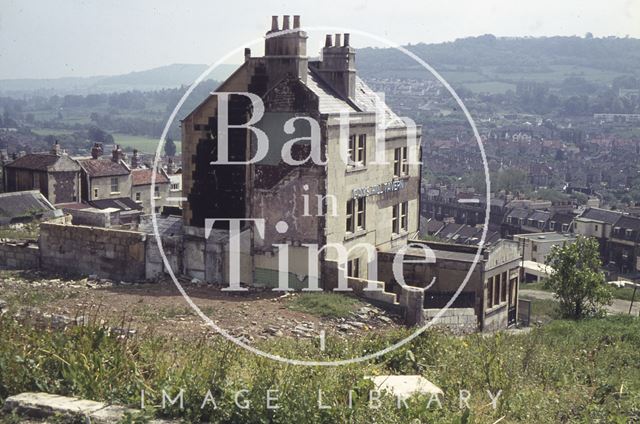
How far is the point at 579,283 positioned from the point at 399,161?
8.21 m

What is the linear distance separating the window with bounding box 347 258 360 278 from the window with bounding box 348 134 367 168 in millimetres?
3344

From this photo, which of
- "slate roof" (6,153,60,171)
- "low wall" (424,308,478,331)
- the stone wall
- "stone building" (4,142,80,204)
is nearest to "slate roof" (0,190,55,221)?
"stone building" (4,142,80,204)

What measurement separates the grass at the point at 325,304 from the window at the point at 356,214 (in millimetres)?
3785

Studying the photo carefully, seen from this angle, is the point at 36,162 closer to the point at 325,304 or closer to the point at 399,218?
the point at 399,218

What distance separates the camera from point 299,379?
10039mm

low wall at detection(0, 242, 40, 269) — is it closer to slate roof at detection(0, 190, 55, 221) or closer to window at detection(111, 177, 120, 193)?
slate roof at detection(0, 190, 55, 221)

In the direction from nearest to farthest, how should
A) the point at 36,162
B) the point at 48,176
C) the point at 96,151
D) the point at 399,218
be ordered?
the point at 399,218, the point at 48,176, the point at 36,162, the point at 96,151

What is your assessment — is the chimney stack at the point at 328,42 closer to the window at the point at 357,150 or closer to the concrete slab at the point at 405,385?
the window at the point at 357,150

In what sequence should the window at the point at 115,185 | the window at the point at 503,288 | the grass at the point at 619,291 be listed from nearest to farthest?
1. the window at the point at 503,288
2. the grass at the point at 619,291
3. the window at the point at 115,185

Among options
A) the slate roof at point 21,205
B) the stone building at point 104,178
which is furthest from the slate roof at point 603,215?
the slate roof at point 21,205

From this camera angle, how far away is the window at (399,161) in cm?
3028

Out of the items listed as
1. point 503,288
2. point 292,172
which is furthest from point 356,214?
point 503,288

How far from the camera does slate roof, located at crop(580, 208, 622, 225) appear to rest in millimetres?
76562

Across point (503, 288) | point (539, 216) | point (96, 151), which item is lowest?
point (539, 216)
